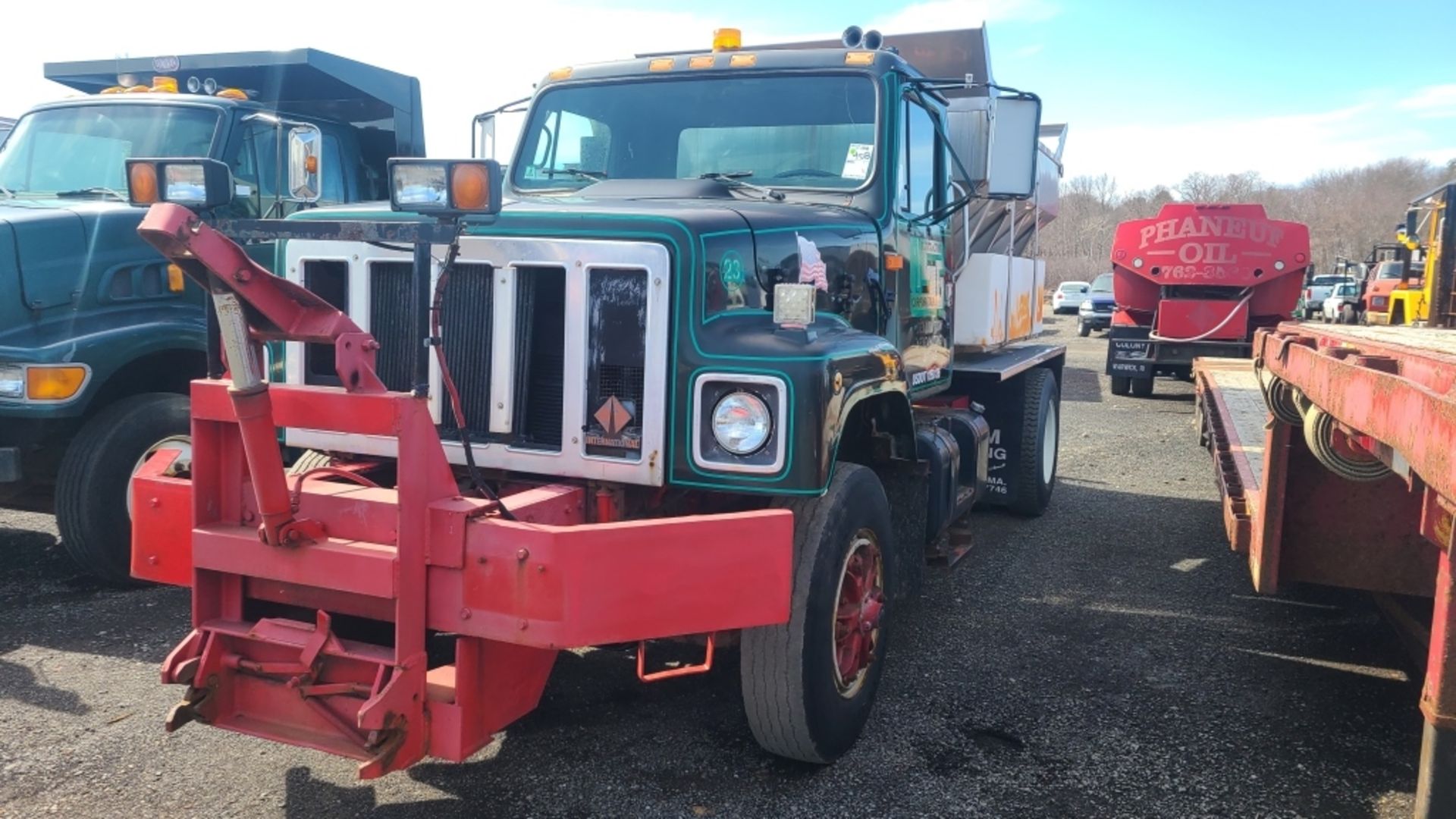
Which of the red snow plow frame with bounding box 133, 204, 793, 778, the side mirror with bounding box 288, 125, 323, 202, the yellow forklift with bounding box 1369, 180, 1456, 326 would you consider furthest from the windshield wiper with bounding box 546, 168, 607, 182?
the yellow forklift with bounding box 1369, 180, 1456, 326

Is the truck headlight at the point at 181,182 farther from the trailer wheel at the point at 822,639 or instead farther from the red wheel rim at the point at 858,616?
the red wheel rim at the point at 858,616

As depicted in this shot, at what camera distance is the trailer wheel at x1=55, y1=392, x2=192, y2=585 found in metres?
5.01

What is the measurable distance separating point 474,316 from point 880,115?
2037 millimetres

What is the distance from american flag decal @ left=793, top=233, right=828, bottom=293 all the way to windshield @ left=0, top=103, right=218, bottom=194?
3830 mm

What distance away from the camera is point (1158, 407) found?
556 inches

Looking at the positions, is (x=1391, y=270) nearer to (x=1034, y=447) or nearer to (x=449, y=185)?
(x=1034, y=447)

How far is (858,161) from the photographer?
14.8 feet

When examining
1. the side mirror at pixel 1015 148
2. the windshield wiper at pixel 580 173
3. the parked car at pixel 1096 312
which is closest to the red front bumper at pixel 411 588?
the windshield wiper at pixel 580 173

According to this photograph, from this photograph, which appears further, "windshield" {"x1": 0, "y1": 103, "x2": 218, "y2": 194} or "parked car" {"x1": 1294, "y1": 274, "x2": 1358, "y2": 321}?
"parked car" {"x1": 1294, "y1": 274, "x2": 1358, "y2": 321}

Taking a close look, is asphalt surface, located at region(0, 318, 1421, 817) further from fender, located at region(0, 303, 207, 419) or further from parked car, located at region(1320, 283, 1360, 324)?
parked car, located at region(1320, 283, 1360, 324)

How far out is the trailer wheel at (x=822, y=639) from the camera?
130 inches

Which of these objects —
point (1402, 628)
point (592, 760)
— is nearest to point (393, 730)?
point (592, 760)

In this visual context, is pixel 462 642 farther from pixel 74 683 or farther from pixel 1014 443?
pixel 1014 443

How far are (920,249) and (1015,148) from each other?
0.67 m
